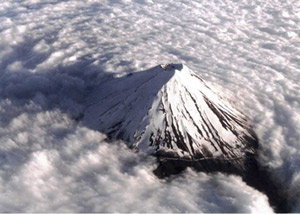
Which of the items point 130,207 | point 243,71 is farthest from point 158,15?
point 130,207

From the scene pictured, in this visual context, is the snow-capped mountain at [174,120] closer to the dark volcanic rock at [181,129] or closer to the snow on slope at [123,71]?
the dark volcanic rock at [181,129]

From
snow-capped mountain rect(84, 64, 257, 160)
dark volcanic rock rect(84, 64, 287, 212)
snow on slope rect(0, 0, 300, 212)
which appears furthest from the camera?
snow-capped mountain rect(84, 64, 257, 160)

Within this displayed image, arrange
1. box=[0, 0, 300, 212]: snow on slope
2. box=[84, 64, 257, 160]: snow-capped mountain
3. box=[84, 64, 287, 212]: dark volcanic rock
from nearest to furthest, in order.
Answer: box=[0, 0, 300, 212]: snow on slope → box=[84, 64, 287, 212]: dark volcanic rock → box=[84, 64, 257, 160]: snow-capped mountain

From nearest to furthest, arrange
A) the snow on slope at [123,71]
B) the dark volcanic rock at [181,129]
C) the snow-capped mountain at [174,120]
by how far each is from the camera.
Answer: the snow on slope at [123,71] < the dark volcanic rock at [181,129] < the snow-capped mountain at [174,120]

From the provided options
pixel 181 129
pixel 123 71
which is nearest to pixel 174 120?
pixel 181 129

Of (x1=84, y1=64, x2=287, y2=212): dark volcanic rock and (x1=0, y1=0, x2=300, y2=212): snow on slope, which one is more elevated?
(x1=84, y1=64, x2=287, y2=212): dark volcanic rock

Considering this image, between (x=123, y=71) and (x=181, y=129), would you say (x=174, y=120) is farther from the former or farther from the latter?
(x=123, y=71)

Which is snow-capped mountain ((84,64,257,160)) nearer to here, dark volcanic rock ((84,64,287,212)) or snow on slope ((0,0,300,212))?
dark volcanic rock ((84,64,287,212))

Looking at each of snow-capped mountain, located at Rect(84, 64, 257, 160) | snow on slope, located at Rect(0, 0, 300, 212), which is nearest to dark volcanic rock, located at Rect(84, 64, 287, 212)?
snow-capped mountain, located at Rect(84, 64, 257, 160)

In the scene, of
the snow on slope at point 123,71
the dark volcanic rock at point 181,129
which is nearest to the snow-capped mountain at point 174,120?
the dark volcanic rock at point 181,129

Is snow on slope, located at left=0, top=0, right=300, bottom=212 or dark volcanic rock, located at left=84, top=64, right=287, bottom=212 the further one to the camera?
dark volcanic rock, located at left=84, top=64, right=287, bottom=212
